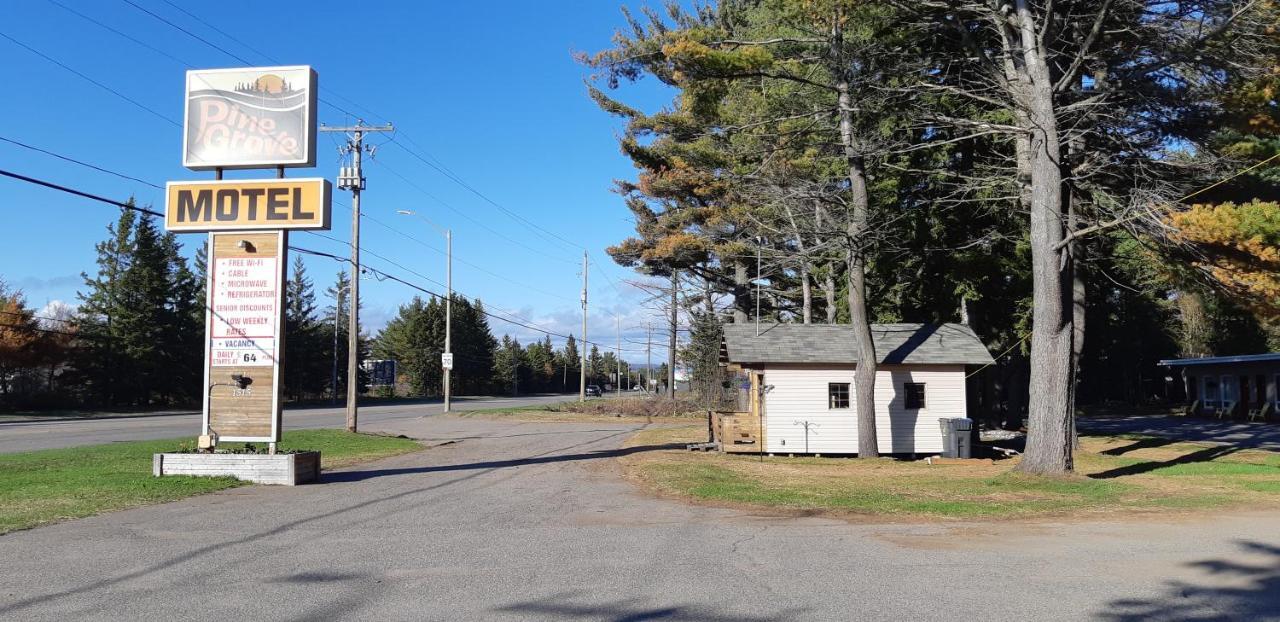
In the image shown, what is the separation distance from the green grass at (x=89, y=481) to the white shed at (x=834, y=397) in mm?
9211

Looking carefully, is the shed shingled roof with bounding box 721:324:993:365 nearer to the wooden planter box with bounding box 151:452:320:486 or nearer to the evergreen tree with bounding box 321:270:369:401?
the wooden planter box with bounding box 151:452:320:486

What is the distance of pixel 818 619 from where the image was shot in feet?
20.9

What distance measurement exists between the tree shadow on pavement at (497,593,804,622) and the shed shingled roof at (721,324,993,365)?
1534cm

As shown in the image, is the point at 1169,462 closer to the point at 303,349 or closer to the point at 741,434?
the point at 741,434

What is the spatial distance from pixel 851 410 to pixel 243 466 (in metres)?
14.4

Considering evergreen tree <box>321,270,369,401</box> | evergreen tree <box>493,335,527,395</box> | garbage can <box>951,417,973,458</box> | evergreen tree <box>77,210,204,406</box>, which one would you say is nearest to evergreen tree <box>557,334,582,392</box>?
evergreen tree <box>493,335,527,395</box>

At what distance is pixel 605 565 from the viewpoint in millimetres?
8219

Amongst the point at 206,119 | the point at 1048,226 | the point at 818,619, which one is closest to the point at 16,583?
the point at 818,619

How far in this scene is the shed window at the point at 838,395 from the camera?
73.5 feet

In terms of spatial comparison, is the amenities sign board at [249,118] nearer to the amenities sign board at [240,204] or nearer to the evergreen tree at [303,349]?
the amenities sign board at [240,204]

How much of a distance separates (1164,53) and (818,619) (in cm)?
1527

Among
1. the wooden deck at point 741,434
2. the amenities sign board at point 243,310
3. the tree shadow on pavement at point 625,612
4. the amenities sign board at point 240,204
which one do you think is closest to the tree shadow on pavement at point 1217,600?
the tree shadow on pavement at point 625,612

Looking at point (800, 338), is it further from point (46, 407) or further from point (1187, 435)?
point (46, 407)

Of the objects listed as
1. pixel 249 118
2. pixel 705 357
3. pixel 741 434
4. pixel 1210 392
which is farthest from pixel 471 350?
pixel 249 118
